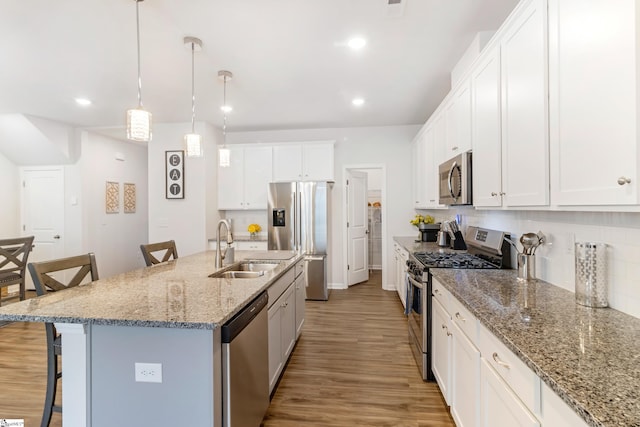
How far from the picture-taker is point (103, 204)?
18.5 feet

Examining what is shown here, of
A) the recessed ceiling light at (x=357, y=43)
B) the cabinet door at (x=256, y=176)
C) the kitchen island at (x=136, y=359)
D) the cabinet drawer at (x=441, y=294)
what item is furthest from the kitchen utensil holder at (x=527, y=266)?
the cabinet door at (x=256, y=176)

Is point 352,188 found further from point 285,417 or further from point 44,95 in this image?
point 44,95

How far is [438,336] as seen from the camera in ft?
7.25

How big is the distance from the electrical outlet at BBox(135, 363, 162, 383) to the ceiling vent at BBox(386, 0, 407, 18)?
2475mm

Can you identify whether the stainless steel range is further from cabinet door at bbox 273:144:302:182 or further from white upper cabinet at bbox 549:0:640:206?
cabinet door at bbox 273:144:302:182

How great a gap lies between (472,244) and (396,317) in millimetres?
Answer: 1566

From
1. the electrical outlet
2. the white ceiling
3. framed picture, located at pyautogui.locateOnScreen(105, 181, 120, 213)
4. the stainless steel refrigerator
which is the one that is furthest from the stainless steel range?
framed picture, located at pyautogui.locateOnScreen(105, 181, 120, 213)

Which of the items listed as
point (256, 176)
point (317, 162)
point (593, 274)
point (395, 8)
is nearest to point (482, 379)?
point (593, 274)

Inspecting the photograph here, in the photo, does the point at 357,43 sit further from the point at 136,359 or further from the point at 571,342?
the point at 136,359

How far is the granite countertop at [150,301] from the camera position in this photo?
4.42 feet

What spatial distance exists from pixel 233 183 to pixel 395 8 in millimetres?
3825

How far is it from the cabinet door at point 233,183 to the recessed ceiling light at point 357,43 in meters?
3.03

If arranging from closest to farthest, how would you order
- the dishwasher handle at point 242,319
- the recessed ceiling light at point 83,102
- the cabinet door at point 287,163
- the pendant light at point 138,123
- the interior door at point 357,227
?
the dishwasher handle at point 242,319
the pendant light at point 138,123
the recessed ceiling light at point 83,102
the cabinet door at point 287,163
the interior door at point 357,227

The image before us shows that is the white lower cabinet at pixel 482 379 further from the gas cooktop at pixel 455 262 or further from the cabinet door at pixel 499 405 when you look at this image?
the gas cooktop at pixel 455 262
